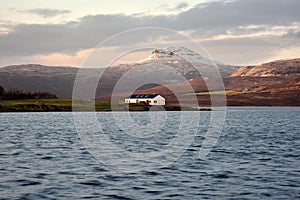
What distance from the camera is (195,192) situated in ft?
88.8

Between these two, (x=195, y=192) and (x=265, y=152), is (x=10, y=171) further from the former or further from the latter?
(x=265, y=152)

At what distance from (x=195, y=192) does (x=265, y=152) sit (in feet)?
73.6

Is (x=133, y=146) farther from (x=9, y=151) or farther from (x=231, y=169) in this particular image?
(x=231, y=169)

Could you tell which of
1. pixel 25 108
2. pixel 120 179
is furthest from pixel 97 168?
pixel 25 108

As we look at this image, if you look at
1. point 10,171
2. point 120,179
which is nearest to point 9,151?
point 10,171

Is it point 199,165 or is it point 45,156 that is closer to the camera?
point 199,165

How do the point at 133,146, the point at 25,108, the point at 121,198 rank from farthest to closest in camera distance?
the point at 25,108 → the point at 133,146 → the point at 121,198

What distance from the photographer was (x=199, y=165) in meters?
37.7

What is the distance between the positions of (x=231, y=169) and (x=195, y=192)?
9.15m

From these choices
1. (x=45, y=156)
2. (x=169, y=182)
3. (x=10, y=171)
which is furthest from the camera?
(x=45, y=156)

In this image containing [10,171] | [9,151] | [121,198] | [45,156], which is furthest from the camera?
[9,151]

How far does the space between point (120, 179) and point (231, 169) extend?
9.54 metres

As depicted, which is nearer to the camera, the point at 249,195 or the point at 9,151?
the point at 249,195

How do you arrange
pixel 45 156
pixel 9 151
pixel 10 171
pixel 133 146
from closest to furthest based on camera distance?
pixel 10 171 < pixel 45 156 < pixel 9 151 < pixel 133 146
